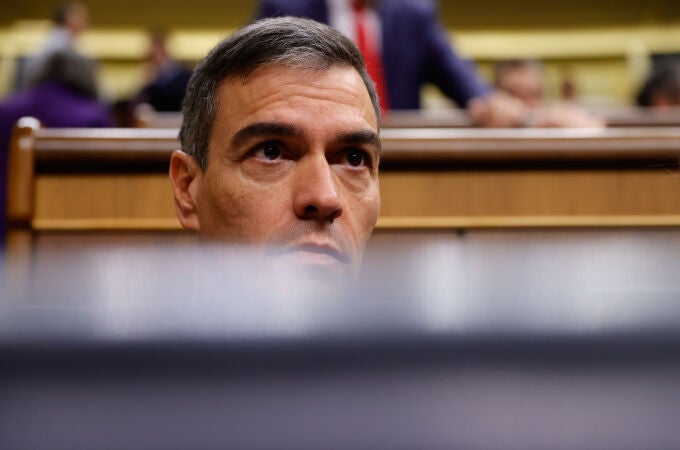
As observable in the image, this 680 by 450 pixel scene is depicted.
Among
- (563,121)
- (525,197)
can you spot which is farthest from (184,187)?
(563,121)

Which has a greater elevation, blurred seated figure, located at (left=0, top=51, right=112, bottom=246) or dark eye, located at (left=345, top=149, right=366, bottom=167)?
blurred seated figure, located at (left=0, top=51, right=112, bottom=246)

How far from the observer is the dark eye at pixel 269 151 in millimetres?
581

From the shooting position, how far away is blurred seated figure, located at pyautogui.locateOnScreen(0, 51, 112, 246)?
136 centimetres

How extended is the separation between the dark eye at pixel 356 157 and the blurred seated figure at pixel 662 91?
155cm

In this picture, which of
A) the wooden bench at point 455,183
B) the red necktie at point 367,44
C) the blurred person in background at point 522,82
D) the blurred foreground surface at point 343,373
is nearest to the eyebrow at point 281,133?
the wooden bench at point 455,183

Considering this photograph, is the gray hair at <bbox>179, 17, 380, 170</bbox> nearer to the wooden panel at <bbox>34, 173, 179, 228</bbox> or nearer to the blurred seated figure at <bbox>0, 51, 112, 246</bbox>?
the wooden panel at <bbox>34, 173, 179, 228</bbox>

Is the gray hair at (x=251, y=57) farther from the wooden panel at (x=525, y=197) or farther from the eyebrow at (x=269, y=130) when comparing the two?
the wooden panel at (x=525, y=197)

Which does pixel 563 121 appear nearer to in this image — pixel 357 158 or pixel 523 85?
pixel 357 158

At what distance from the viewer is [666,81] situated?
1.97 meters

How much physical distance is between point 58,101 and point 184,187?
845mm

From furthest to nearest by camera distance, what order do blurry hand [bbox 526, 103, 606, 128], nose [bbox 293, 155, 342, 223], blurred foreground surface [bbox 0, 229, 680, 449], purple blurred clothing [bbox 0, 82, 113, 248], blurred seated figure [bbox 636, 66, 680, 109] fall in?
blurred seated figure [bbox 636, 66, 680, 109]
purple blurred clothing [bbox 0, 82, 113, 248]
blurry hand [bbox 526, 103, 606, 128]
nose [bbox 293, 155, 342, 223]
blurred foreground surface [bbox 0, 229, 680, 449]

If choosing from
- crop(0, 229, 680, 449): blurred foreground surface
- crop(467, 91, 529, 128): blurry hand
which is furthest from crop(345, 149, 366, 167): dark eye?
crop(467, 91, 529, 128): blurry hand

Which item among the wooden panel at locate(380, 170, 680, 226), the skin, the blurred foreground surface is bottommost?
the blurred foreground surface

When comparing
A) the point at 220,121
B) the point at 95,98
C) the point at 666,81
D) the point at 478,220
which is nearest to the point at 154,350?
the point at 220,121
